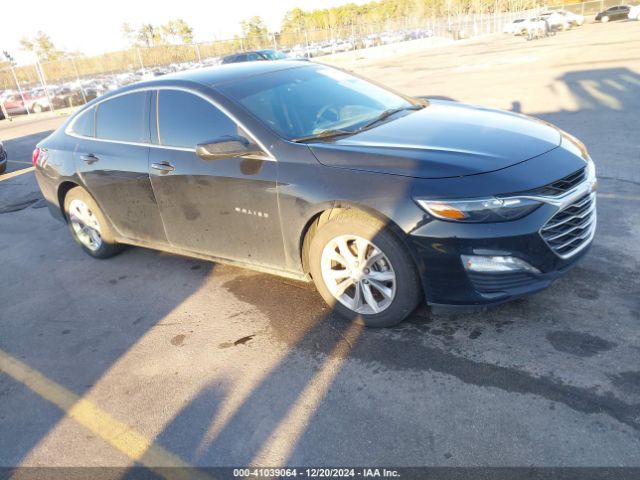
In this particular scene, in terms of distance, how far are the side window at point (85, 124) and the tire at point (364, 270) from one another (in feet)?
9.28

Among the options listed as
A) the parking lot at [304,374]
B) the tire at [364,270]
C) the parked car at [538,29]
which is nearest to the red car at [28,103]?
the parking lot at [304,374]

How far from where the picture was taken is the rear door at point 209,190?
3.52m

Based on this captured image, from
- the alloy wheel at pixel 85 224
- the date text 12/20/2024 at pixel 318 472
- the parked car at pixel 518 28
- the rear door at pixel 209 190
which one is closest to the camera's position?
the date text 12/20/2024 at pixel 318 472

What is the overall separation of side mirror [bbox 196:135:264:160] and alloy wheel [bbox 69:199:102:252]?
222 cm

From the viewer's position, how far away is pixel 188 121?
12.8 ft

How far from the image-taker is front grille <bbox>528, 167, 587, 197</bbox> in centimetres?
282

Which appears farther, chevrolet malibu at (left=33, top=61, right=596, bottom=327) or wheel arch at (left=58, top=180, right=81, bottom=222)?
wheel arch at (left=58, top=180, right=81, bottom=222)

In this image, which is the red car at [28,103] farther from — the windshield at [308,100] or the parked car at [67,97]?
the windshield at [308,100]

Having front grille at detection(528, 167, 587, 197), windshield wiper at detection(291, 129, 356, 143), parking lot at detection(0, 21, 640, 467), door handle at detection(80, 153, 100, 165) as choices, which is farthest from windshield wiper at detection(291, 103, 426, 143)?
door handle at detection(80, 153, 100, 165)

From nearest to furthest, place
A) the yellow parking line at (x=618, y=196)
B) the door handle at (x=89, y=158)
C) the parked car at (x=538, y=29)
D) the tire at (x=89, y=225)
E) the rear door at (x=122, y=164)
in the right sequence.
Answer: the rear door at (x=122, y=164)
the door handle at (x=89, y=158)
the yellow parking line at (x=618, y=196)
the tire at (x=89, y=225)
the parked car at (x=538, y=29)

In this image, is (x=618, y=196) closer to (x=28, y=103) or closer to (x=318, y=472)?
(x=318, y=472)

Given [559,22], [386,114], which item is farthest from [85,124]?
[559,22]

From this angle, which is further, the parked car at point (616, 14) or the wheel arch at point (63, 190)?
the parked car at point (616, 14)

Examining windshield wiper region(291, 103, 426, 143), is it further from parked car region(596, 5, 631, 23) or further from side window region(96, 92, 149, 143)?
parked car region(596, 5, 631, 23)
